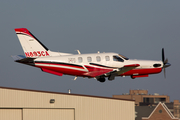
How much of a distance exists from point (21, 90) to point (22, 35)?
560 cm

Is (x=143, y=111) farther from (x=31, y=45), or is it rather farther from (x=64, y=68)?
(x=31, y=45)

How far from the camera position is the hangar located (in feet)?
109

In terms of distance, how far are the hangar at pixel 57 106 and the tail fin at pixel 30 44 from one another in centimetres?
374

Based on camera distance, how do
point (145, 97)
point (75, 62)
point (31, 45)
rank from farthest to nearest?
point (145, 97) < point (31, 45) < point (75, 62)

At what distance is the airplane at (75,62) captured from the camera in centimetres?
3325

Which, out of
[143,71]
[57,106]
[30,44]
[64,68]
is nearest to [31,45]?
[30,44]

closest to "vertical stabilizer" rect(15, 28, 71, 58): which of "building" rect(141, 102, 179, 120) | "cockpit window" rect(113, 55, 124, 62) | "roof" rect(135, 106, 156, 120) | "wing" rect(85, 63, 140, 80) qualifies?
"wing" rect(85, 63, 140, 80)

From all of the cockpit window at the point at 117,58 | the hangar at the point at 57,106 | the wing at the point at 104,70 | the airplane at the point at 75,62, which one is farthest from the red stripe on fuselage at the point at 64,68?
the cockpit window at the point at 117,58

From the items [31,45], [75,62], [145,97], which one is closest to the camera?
[75,62]

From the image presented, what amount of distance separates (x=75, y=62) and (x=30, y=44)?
5.04 meters

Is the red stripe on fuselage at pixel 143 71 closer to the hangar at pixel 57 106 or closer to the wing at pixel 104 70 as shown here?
the wing at pixel 104 70

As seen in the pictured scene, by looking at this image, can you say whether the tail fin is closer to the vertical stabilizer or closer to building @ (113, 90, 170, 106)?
the vertical stabilizer

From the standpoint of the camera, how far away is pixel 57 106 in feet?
114

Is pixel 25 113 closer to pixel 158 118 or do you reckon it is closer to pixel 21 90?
pixel 21 90
